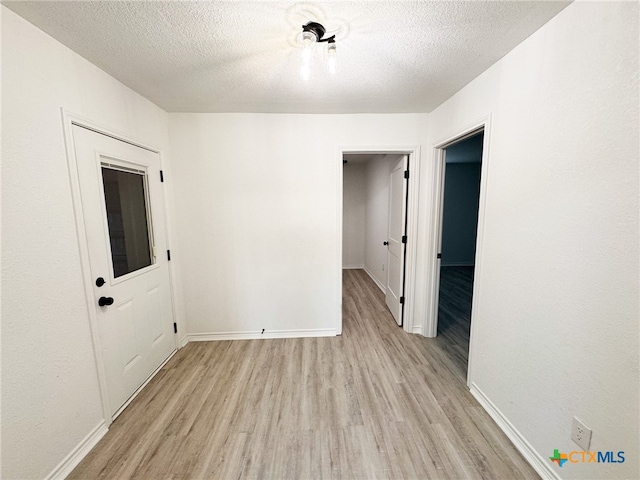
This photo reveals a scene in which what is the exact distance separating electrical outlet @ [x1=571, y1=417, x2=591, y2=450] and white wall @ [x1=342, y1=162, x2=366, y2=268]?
4667 mm

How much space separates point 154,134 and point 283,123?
120 centimetres

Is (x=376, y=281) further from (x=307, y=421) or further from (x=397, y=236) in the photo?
(x=307, y=421)

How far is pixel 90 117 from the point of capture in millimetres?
1578

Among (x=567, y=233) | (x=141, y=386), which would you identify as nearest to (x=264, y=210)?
(x=141, y=386)

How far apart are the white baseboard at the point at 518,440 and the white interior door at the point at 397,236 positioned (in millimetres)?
1182

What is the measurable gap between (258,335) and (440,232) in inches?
91.3

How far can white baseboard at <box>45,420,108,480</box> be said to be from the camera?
1311 mm

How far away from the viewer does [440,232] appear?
2590mm

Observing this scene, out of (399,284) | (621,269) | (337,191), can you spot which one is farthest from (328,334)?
(621,269)

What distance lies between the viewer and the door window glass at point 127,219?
175 centimetres

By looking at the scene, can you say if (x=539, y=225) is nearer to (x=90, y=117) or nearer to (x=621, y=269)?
(x=621, y=269)

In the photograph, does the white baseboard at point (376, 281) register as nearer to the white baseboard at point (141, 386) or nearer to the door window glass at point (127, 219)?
the white baseboard at point (141, 386)

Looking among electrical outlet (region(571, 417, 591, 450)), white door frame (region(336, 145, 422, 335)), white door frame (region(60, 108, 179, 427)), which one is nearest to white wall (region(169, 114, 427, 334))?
white door frame (region(336, 145, 422, 335))

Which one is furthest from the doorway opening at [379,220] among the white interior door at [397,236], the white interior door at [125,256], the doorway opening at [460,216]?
the white interior door at [125,256]
